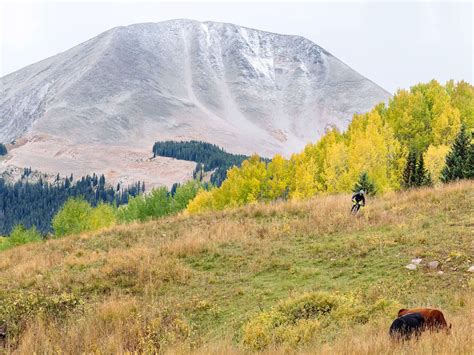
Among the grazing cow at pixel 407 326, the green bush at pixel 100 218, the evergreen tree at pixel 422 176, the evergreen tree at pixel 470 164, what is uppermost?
the grazing cow at pixel 407 326

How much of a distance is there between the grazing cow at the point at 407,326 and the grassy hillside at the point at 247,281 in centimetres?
22

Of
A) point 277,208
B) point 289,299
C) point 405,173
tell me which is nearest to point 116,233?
point 277,208

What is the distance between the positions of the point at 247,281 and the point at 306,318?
3552 millimetres

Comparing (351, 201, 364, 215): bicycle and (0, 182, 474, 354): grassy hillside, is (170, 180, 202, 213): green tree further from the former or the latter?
(351, 201, 364, 215): bicycle

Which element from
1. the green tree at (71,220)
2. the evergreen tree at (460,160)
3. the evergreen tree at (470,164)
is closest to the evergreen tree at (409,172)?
the evergreen tree at (460,160)

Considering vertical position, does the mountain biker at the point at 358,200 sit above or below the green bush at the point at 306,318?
above

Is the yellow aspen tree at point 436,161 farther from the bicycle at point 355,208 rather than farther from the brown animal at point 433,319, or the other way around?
the brown animal at point 433,319

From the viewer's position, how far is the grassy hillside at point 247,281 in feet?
25.2

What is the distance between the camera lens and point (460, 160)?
3366cm

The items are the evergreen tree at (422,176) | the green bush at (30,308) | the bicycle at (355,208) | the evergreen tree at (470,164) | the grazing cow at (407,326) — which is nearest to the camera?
A: the grazing cow at (407,326)

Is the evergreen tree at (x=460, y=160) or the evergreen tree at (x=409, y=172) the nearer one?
the evergreen tree at (x=460, y=160)

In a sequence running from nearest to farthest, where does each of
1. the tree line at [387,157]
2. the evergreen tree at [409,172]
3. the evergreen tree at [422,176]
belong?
the evergreen tree at [422,176], the tree line at [387,157], the evergreen tree at [409,172]

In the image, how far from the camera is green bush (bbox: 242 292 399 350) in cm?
757

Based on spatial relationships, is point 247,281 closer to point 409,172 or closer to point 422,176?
point 422,176
